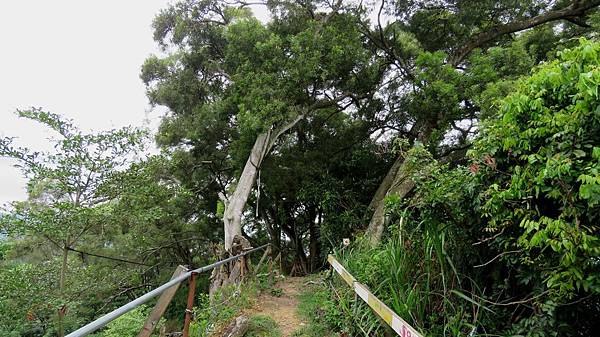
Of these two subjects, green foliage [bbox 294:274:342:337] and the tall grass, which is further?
green foliage [bbox 294:274:342:337]

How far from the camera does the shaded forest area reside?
Answer: 1.86m

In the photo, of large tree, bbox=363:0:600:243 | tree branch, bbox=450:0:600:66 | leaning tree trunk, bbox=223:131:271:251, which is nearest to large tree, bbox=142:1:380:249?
leaning tree trunk, bbox=223:131:271:251

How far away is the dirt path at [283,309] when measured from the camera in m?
4.18

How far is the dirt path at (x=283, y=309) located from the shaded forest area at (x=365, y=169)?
0.61m

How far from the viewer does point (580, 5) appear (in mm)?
7168

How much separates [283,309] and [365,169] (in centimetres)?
572

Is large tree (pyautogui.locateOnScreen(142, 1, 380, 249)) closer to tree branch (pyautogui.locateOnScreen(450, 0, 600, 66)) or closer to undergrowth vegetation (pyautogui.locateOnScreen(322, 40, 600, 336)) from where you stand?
tree branch (pyautogui.locateOnScreen(450, 0, 600, 66))

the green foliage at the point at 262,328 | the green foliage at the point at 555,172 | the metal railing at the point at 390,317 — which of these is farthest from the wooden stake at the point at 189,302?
the green foliage at the point at 555,172

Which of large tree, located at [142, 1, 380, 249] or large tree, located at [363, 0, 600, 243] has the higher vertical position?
large tree, located at [142, 1, 380, 249]

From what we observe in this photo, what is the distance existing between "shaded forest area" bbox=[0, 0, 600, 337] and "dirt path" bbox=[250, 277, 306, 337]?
2.00 feet

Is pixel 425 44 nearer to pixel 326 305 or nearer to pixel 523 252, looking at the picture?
pixel 326 305

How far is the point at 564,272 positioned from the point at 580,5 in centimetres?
828

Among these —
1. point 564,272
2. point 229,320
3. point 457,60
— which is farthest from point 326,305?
point 457,60

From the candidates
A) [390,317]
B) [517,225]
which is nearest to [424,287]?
[390,317]
